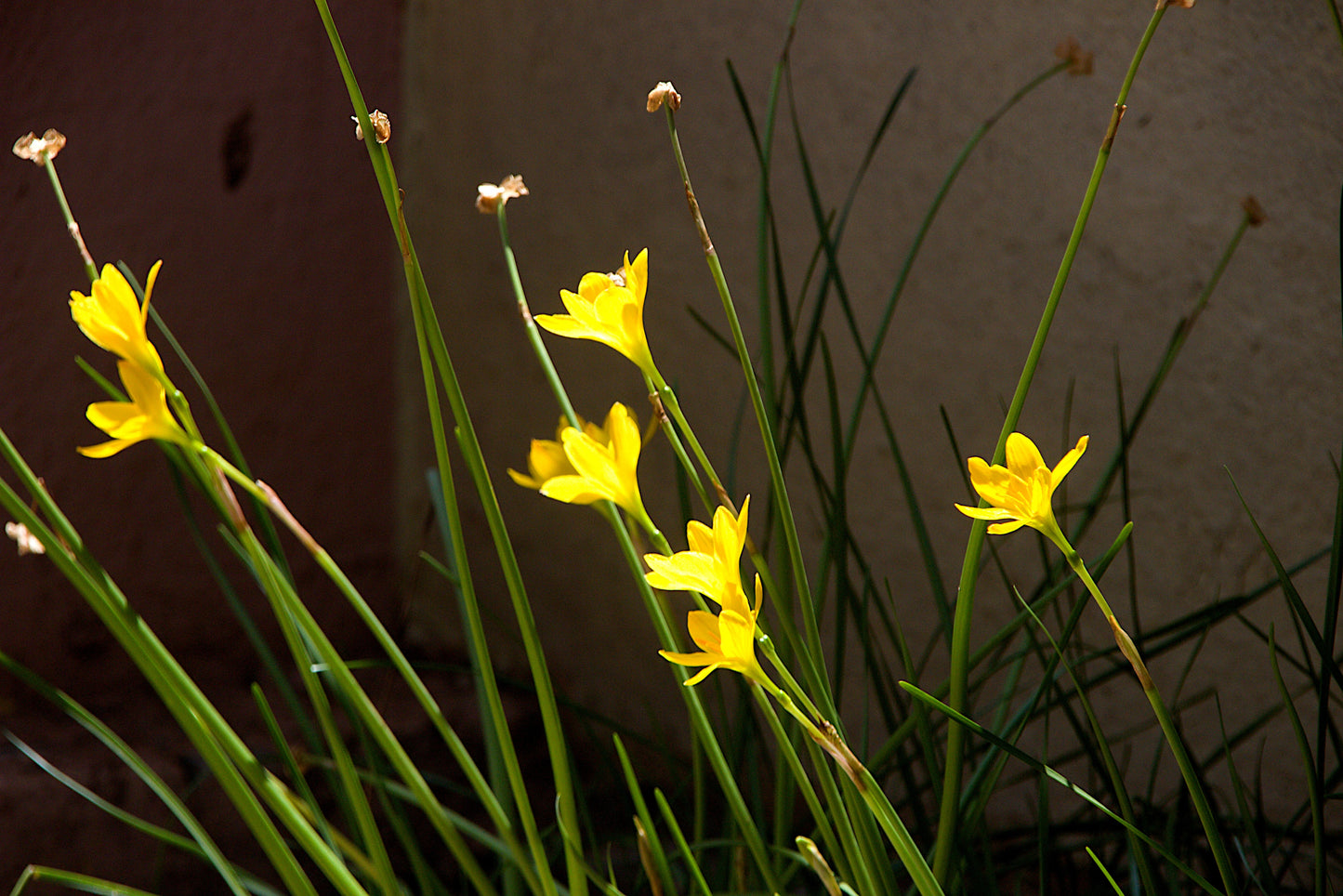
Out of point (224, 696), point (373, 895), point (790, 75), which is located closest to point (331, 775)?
point (373, 895)

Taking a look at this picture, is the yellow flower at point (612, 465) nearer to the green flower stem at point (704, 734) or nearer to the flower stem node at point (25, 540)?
the green flower stem at point (704, 734)

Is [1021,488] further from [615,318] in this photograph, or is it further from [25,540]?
[25,540]

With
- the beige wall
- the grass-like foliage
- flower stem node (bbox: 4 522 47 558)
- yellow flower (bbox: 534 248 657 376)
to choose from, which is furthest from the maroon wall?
yellow flower (bbox: 534 248 657 376)

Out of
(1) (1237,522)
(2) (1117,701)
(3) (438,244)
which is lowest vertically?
(2) (1117,701)

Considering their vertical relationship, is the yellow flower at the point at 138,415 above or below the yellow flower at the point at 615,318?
below

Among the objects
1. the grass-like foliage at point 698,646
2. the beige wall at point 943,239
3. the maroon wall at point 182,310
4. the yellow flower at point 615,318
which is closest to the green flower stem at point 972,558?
the grass-like foliage at point 698,646

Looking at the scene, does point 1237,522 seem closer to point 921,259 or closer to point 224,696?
point 921,259
